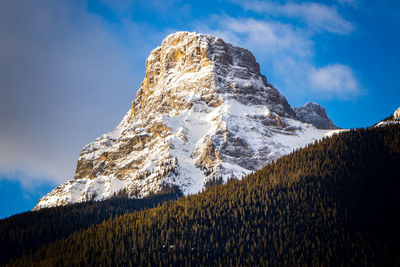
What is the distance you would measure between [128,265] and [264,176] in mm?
58637

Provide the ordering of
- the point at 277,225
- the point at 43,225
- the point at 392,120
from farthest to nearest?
the point at 392,120
the point at 43,225
the point at 277,225

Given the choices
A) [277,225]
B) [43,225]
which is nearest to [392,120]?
[277,225]

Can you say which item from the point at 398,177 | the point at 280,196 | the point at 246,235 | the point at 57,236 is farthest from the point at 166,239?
the point at 398,177

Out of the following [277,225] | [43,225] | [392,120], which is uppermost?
[392,120]

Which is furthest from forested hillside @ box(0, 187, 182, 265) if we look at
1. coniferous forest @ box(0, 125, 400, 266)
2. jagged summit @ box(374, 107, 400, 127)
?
jagged summit @ box(374, 107, 400, 127)

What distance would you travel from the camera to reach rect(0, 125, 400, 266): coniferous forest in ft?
377

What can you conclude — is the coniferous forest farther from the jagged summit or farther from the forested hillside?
the jagged summit

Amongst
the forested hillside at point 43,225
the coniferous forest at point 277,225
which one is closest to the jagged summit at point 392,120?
the coniferous forest at point 277,225

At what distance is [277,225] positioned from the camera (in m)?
126

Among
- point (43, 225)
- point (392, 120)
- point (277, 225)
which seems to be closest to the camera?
point (277, 225)

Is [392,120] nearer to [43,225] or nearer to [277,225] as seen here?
[277,225]

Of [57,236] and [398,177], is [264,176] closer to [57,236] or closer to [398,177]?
[398,177]

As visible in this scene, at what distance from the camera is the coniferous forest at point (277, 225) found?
11500 cm

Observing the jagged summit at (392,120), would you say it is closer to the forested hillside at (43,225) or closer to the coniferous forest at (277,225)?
the coniferous forest at (277,225)
